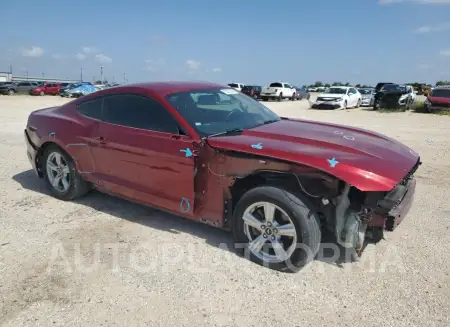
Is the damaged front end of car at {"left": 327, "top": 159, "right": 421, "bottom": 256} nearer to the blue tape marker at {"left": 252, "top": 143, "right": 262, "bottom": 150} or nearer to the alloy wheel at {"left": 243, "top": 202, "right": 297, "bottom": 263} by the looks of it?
the alloy wheel at {"left": 243, "top": 202, "right": 297, "bottom": 263}

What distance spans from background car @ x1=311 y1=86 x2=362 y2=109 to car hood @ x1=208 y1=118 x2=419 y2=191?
20771mm

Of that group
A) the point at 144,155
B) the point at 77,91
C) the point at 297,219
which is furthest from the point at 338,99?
the point at 77,91

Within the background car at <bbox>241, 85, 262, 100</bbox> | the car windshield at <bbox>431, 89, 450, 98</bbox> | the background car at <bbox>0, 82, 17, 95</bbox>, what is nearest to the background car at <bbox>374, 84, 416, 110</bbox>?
the car windshield at <bbox>431, 89, 450, 98</bbox>

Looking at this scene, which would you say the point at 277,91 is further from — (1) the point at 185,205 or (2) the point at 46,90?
(1) the point at 185,205

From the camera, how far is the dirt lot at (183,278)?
2764 millimetres

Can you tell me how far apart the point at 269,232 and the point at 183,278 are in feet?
2.71

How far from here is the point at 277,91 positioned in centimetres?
3488

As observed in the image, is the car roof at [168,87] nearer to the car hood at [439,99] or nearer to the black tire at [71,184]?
the black tire at [71,184]

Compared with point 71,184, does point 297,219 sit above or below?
above

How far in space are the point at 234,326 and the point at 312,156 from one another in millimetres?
1407

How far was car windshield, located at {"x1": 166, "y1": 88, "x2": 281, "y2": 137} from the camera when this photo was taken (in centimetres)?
384

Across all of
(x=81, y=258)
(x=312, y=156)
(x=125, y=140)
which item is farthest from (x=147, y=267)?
(x=312, y=156)

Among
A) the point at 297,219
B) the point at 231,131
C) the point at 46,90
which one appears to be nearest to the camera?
the point at 297,219

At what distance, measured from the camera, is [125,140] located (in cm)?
412
